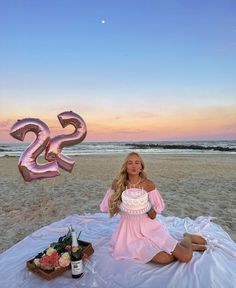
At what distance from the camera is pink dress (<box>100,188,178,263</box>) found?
12.0ft

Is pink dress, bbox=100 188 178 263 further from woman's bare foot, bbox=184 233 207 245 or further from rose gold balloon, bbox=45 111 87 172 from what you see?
rose gold balloon, bbox=45 111 87 172

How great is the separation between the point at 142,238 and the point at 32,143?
1.91 m

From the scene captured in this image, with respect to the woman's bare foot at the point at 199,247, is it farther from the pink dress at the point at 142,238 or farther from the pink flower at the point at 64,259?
the pink flower at the point at 64,259

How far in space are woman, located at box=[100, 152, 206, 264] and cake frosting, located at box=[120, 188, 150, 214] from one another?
0.30ft

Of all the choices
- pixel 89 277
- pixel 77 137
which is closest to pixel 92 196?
pixel 77 137

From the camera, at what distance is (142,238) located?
147 inches

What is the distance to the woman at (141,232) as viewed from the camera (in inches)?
144

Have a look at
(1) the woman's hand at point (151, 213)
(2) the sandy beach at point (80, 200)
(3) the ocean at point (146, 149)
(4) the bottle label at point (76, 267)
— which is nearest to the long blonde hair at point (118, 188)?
(1) the woman's hand at point (151, 213)

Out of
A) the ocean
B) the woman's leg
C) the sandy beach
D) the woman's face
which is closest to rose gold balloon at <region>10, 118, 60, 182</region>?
the woman's face

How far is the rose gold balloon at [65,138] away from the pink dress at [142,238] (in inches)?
48.6

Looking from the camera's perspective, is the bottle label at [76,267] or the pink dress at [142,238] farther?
the pink dress at [142,238]

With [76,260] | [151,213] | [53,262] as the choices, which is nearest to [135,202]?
[151,213]

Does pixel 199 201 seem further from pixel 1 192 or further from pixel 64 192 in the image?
pixel 1 192

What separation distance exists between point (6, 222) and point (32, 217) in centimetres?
58
